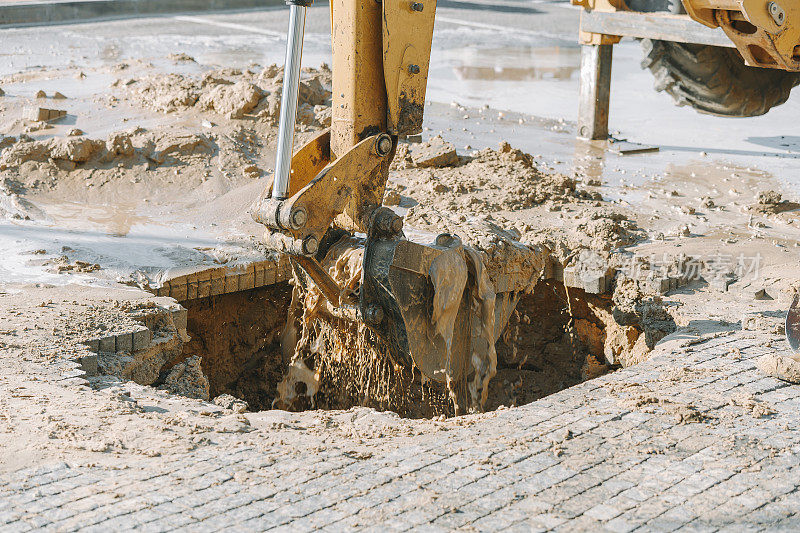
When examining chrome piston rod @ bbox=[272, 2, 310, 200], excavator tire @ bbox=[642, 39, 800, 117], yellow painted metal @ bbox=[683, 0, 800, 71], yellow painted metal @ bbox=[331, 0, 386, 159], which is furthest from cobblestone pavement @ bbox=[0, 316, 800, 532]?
excavator tire @ bbox=[642, 39, 800, 117]

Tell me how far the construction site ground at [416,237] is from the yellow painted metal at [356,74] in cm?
147

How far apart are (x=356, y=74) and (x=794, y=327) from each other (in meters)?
2.73

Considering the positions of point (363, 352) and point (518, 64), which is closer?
point (363, 352)

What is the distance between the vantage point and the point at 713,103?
8.80 metres

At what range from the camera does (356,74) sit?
4848 mm

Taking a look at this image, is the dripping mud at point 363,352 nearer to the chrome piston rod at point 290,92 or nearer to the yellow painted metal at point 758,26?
the chrome piston rod at point 290,92

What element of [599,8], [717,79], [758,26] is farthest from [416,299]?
[599,8]

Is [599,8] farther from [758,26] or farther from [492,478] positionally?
[492,478]

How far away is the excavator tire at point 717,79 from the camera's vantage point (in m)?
8.60

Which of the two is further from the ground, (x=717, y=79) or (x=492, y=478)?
(x=717, y=79)

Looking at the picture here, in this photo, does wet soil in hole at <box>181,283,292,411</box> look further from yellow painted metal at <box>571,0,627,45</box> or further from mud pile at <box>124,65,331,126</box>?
yellow painted metal at <box>571,0,627,45</box>

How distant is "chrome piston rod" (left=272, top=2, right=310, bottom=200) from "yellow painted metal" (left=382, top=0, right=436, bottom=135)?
510 millimetres

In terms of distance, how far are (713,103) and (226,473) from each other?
259 inches

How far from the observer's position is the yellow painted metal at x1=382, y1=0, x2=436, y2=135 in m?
4.76
